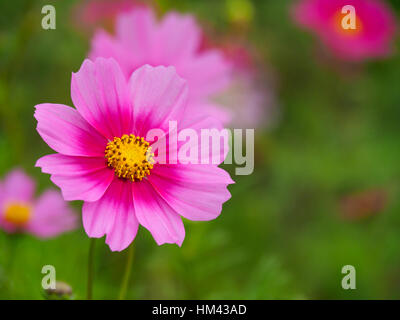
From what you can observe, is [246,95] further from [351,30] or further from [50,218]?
[50,218]

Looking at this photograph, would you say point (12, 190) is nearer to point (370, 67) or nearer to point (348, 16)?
point (348, 16)

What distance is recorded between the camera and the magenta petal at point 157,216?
0.48 m

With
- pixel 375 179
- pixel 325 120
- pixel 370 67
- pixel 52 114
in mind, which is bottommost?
pixel 52 114

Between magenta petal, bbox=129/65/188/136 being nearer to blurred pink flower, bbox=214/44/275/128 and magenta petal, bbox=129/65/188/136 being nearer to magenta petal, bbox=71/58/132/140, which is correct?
magenta petal, bbox=71/58/132/140

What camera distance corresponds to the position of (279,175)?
4.55 feet

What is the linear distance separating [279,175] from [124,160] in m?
0.91

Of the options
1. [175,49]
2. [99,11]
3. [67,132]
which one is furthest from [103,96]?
[99,11]

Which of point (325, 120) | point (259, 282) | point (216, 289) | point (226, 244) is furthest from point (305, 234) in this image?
point (259, 282)

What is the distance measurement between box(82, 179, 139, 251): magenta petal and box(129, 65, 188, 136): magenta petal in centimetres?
8

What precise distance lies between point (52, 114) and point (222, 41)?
829 mm

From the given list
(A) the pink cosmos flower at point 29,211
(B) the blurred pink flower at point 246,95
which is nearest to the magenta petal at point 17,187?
(A) the pink cosmos flower at point 29,211

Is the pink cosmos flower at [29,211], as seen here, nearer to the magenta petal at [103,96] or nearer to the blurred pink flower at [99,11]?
the magenta petal at [103,96]

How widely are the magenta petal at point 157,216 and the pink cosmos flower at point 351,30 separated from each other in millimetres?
914

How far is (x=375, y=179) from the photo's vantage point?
134cm
